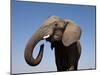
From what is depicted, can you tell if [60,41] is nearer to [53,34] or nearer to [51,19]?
[53,34]

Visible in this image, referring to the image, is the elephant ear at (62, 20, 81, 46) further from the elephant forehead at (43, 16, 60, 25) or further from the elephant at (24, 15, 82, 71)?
the elephant forehead at (43, 16, 60, 25)

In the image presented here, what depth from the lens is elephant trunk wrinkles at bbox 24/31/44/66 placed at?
2393 millimetres

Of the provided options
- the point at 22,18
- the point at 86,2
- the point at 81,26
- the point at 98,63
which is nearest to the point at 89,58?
the point at 98,63

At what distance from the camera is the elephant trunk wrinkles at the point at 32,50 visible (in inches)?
94.2

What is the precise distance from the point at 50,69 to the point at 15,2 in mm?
759

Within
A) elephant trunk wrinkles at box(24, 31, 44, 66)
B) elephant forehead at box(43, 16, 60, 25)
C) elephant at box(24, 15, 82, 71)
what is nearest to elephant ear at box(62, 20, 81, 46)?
elephant at box(24, 15, 82, 71)

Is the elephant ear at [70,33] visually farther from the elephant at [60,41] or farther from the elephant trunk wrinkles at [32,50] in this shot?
the elephant trunk wrinkles at [32,50]

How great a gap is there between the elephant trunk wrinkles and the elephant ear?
0.87 feet

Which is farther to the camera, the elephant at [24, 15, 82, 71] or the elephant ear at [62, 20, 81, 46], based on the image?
the elephant ear at [62, 20, 81, 46]

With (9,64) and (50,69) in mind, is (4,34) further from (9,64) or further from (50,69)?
(50,69)

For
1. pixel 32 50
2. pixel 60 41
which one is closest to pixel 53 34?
pixel 60 41

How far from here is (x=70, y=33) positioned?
2559 mm

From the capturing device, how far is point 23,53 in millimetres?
2375

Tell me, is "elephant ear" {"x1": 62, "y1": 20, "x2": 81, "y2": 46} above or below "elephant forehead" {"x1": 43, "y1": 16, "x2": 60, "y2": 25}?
below
